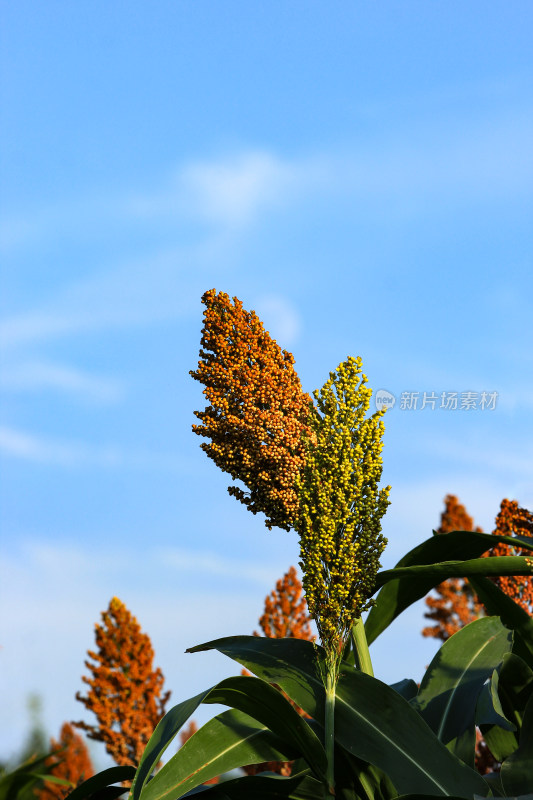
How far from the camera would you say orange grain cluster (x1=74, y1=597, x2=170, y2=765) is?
8.61 metres

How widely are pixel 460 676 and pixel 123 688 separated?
5.11 metres

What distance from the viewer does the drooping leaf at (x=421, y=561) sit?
436 cm

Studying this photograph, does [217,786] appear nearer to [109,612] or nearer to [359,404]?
[359,404]

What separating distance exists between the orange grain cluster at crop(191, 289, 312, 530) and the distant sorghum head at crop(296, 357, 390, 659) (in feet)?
1.13

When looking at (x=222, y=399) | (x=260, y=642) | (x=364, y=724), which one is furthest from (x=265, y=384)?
(x=364, y=724)

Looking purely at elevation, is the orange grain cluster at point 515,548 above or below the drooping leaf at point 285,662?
above

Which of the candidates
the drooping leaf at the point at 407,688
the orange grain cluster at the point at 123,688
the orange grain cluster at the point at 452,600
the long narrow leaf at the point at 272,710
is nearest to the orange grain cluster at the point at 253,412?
the long narrow leaf at the point at 272,710

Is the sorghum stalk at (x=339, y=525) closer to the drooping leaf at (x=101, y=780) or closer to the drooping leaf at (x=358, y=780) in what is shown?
the drooping leaf at (x=358, y=780)

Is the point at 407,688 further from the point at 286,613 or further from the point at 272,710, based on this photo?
the point at 286,613

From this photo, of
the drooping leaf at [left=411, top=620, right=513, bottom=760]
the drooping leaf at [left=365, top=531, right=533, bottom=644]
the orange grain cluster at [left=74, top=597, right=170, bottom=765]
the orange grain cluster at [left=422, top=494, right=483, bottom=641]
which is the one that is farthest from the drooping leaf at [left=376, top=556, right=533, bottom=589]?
the orange grain cluster at [left=422, top=494, right=483, bottom=641]

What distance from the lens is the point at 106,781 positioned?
15.5 ft

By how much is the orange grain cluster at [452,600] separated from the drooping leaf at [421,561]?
8154mm

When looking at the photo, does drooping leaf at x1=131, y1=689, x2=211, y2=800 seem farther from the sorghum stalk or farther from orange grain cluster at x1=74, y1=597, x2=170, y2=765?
orange grain cluster at x1=74, y1=597, x2=170, y2=765

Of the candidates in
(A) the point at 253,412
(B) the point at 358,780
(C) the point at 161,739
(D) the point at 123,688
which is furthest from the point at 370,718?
(D) the point at 123,688
